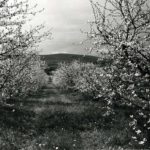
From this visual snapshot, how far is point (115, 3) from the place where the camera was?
980 centimetres

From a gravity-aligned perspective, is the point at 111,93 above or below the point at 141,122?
above

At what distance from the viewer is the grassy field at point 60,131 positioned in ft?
41.0

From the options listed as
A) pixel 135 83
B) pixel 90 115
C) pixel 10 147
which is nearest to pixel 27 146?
pixel 10 147

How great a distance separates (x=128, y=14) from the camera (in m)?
9.33

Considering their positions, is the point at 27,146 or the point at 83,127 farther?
the point at 83,127

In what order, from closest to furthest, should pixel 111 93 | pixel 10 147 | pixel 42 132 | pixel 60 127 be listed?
pixel 111 93
pixel 10 147
pixel 42 132
pixel 60 127

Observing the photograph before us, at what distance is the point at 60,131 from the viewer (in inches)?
598

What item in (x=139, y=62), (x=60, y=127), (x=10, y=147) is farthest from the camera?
(x=60, y=127)

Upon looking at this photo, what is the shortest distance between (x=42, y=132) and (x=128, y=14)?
7.55 meters

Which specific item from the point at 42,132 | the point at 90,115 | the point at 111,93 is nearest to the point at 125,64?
the point at 111,93

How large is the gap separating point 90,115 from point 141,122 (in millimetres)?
4208

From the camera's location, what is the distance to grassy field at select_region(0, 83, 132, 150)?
12.5 m

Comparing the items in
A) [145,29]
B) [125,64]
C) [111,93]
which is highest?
[145,29]

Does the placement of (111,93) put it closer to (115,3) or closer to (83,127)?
(115,3)
